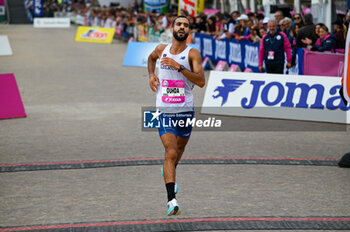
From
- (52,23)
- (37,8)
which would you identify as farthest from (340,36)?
(37,8)

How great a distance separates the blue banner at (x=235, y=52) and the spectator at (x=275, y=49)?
3.57 feet

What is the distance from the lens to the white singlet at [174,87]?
6805mm

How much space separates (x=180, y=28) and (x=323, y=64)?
26.4 ft

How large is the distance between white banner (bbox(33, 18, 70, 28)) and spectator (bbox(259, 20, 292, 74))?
4353 centimetres

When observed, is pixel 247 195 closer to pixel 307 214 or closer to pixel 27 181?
pixel 307 214

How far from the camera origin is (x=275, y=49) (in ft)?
Answer: 46.0

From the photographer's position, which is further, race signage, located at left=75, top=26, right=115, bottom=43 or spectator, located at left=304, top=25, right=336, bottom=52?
race signage, located at left=75, top=26, right=115, bottom=43

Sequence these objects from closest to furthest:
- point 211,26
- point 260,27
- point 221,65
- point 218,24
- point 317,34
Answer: point 317,34, point 260,27, point 221,65, point 218,24, point 211,26

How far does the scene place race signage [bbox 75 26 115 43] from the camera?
124 feet

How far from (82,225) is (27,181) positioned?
7.05 feet

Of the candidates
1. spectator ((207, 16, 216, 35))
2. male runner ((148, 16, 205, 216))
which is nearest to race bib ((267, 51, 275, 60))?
male runner ((148, 16, 205, 216))

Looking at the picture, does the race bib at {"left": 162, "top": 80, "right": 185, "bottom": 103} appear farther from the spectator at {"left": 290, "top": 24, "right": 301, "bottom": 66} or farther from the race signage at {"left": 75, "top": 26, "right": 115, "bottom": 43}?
the race signage at {"left": 75, "top": 26, "right": 115, "bottom": 43}

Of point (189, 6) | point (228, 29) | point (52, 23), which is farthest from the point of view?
point (52, 23)

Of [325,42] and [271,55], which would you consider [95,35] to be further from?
[325,42]
